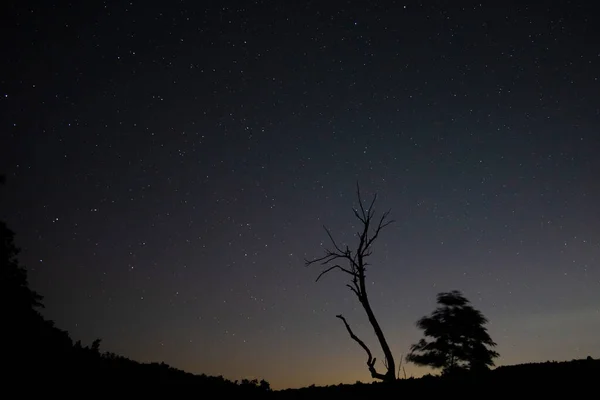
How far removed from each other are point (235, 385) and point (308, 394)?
2219 millimetres

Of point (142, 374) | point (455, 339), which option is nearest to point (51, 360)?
point (142, 374)

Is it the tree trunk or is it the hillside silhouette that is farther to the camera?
the tree trunk

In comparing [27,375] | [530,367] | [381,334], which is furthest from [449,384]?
[27,375]

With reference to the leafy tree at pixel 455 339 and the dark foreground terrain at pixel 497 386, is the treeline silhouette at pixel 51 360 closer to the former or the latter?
the dark foreground terrain at pixel 497 386

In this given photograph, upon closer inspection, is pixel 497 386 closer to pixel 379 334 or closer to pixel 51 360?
pixel 379 334

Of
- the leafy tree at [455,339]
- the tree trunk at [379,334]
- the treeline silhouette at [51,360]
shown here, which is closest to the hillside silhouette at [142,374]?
the treeline silhouette at [51,360]

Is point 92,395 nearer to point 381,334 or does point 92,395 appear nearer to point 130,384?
point 130,384

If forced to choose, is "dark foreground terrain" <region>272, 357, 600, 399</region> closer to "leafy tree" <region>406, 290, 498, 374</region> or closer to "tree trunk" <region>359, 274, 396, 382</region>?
"tree trunk" <region>359, 274, 396, 382</region>

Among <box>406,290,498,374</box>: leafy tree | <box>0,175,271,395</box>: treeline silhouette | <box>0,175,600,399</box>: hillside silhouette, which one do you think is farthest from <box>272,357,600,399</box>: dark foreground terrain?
<box>406,290,498,374</box>: leafy tree

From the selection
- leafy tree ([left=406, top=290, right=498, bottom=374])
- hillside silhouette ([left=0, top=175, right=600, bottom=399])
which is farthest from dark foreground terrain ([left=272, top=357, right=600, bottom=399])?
leafy tree ([left=406, top=290, right=498, bottom=374])

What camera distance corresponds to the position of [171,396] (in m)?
9.17

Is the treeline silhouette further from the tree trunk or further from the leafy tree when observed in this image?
the leafy tree

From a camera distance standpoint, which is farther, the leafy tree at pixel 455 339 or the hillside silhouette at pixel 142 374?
the leafy tree at pixel 455 339

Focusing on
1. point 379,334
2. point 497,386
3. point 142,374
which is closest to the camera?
point 497,386
